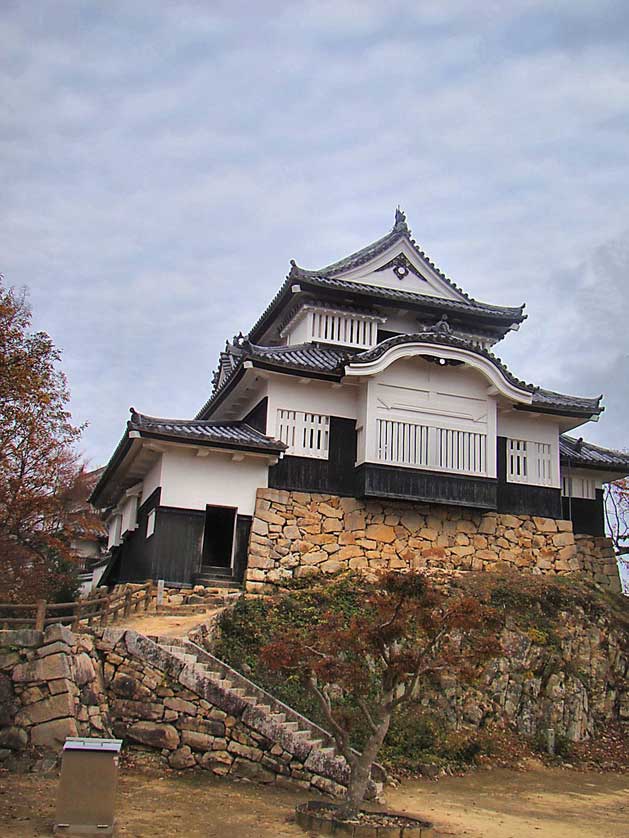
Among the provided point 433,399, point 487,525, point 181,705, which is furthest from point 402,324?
point 181,705

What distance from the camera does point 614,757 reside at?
18.7 m

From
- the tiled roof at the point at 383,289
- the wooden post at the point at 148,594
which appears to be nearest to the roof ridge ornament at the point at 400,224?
the tiled roof at the point at 383,289

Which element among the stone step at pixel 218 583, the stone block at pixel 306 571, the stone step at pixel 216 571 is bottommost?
the stone step at pixel 218 583

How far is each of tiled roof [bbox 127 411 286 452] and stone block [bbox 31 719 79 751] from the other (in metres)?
8.52

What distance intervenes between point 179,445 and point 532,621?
9.35 metres

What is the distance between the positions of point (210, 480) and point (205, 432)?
127 centimetres

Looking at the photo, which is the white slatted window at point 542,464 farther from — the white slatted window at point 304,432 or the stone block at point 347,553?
the white slatted window at point 304,432

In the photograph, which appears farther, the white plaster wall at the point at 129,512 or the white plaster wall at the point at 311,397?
the white plaster wall at the point at 129,512

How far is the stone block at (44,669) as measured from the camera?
14.1 meters

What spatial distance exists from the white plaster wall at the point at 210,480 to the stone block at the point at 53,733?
27.6 feet

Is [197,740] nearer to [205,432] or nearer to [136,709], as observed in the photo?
[136,709]

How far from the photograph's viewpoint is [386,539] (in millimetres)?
23125

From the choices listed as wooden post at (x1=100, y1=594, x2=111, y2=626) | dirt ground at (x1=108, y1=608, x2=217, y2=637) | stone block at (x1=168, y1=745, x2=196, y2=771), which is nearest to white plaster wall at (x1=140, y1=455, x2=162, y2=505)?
dirt ground at (x1=108, y1=608, x2=217, y2=637)

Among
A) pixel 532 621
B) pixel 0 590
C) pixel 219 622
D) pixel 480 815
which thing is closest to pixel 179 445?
pixel 219 622
